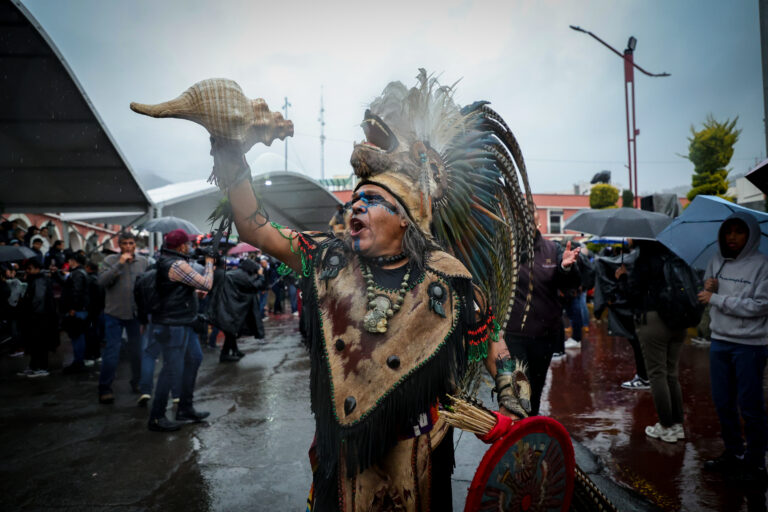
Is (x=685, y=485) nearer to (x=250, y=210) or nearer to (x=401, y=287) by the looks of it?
(x=401, y=287)

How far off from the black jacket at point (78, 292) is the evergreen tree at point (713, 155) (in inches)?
545

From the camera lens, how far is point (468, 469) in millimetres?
3516

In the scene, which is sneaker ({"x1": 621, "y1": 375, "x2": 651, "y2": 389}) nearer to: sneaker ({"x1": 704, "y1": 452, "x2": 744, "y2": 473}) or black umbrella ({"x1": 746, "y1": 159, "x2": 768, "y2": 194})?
sneaker ({"x1": 704, "y1": 452, "x2": 744, "y2": 473})

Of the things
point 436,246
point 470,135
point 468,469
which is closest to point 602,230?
point 468,469

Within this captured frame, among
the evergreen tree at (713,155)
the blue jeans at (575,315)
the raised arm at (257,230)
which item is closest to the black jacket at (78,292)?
the raised arm at (257,230)

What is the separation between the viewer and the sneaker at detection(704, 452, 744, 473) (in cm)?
323

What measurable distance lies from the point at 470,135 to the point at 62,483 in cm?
387

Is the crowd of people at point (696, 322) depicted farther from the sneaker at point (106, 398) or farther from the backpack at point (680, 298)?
the sneaker at point (106, 398)

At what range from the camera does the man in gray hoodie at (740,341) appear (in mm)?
3090

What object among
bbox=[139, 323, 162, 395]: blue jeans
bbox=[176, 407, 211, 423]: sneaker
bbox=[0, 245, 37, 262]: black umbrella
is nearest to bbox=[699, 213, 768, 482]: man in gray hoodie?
bbox=[176, 407, 211, 423]: sneaker

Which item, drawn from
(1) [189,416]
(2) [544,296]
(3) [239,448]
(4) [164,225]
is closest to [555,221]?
(4) [164,225]

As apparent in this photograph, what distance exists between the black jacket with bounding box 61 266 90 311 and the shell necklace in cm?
623

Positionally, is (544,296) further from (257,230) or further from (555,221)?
(555,221)

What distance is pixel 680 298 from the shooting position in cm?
370
